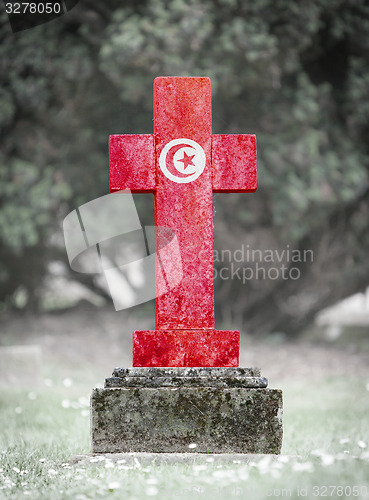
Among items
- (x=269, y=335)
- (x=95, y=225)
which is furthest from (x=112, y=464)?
(x=269, y=335)

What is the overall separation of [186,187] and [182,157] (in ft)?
0.61

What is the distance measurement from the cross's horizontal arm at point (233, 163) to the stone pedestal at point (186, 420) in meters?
1.26

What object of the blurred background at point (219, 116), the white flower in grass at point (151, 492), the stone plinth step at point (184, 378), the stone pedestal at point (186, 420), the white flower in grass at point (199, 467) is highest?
the blurred background at point (219, 116)

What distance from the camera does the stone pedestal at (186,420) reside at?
127 inches

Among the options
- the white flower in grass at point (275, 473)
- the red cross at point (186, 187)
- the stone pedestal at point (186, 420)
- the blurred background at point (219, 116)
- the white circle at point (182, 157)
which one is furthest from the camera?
the blurred background at point (219, 116)

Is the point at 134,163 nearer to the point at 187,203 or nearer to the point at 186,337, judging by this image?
the point at 187,203

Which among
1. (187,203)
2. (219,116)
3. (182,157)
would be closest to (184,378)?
(187,203)

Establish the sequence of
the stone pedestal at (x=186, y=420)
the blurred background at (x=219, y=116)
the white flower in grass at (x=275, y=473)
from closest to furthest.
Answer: the white flower in grass at (x=275, y=473) → the stone pedestal at (x=186, y=420) → the blurred background at (x=219, y=116)

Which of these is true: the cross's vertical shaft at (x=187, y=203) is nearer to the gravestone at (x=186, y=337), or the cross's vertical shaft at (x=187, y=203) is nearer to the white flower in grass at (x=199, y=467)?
the gravestone at (x=186, y=337)

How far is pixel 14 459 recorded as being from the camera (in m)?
3.60

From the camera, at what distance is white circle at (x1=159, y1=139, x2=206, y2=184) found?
361 cm

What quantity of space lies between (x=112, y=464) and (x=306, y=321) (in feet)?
26.5

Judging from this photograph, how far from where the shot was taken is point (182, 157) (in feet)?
11.8

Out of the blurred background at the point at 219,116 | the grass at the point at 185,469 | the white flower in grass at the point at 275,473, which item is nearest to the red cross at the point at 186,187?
the grass at the point at 185,469
